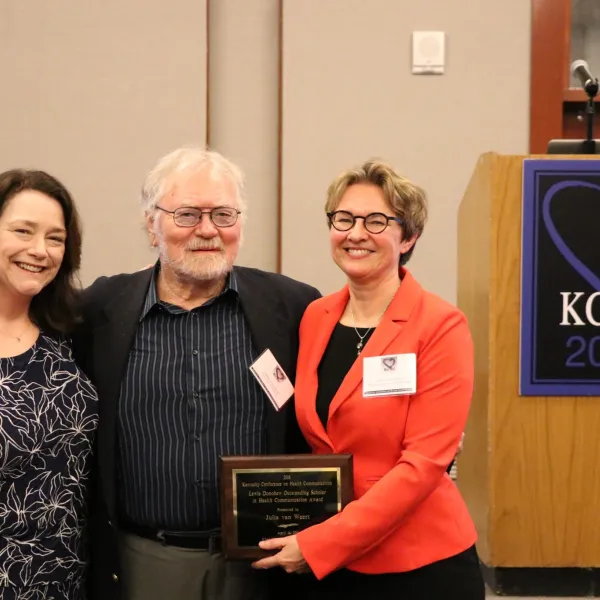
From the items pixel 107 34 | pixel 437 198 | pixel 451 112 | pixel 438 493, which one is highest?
pixel 107 34

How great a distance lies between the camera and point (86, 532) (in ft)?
5.87

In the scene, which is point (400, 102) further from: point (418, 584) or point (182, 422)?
point (418, 584)

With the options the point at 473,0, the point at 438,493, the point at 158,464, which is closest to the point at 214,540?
the point at 158,464

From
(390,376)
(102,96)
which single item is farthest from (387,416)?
(102,96)

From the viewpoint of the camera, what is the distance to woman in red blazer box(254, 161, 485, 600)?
1.57m

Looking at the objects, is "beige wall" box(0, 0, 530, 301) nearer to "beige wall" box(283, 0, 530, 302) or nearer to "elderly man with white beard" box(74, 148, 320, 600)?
"beige wall" box(283, 0, 530, 302)

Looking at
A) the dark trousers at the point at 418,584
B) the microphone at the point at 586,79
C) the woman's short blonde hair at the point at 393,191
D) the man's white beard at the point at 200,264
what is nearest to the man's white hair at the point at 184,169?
the man's white beard at the point at 200,264

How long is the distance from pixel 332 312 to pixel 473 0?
2.63 meters

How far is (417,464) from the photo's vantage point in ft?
5.10

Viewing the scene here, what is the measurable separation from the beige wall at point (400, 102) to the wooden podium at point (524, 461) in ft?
5.25

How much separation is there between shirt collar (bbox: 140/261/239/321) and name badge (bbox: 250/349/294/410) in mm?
209

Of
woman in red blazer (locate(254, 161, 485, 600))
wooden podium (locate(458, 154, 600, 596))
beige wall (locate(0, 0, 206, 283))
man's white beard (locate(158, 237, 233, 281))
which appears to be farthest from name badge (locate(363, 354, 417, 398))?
beige wall (locate(0, 0, 206, 283))

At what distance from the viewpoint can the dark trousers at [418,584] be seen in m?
1.63

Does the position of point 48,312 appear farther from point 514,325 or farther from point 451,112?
point 451,112
